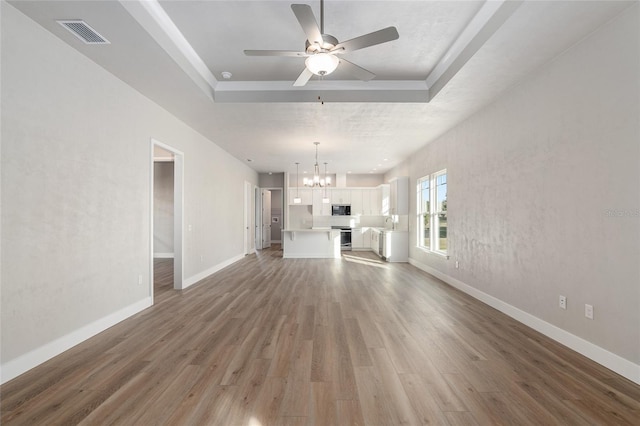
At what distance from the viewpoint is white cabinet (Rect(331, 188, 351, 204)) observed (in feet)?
36.0

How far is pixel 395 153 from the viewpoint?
757cm

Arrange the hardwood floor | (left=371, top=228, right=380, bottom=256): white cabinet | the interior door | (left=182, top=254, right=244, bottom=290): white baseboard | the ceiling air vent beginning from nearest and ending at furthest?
1. the hardwood floor
2. the ceiling air vent
3. (left=182, top=254, right=244, bottom=290): white baseboard
4. (left=371, top=228, right=380, bottom=256): white cabinet
5. the interior door

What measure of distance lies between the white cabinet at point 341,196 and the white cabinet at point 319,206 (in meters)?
0.30

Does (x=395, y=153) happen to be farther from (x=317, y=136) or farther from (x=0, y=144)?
(x=0, y=144)

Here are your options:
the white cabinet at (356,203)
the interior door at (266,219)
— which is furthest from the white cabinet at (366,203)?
the interior door at (266,219)

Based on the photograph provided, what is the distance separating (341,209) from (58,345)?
9.00 m

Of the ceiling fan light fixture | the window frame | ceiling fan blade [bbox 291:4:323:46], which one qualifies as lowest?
the window frame

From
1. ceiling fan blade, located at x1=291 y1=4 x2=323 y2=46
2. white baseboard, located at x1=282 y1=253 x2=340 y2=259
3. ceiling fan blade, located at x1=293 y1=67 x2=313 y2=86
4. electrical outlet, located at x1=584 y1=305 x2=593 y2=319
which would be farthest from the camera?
white baseboard, located at x1=282 y1=253 x2=340 y2=259

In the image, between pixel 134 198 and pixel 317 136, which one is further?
pixel 317 136

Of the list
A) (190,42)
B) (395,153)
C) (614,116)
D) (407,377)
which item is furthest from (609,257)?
(395,153)

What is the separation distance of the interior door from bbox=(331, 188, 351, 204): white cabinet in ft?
9.05

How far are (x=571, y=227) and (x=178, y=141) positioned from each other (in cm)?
536

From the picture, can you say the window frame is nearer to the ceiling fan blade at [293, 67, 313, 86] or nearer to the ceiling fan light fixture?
the ceiling fan blade at [293, 67, 313, 86]

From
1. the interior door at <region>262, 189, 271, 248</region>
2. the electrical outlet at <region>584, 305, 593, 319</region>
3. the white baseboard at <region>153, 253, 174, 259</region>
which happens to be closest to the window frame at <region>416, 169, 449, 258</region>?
the electrical outlet at <region>584, 305, 593, 319</region>
